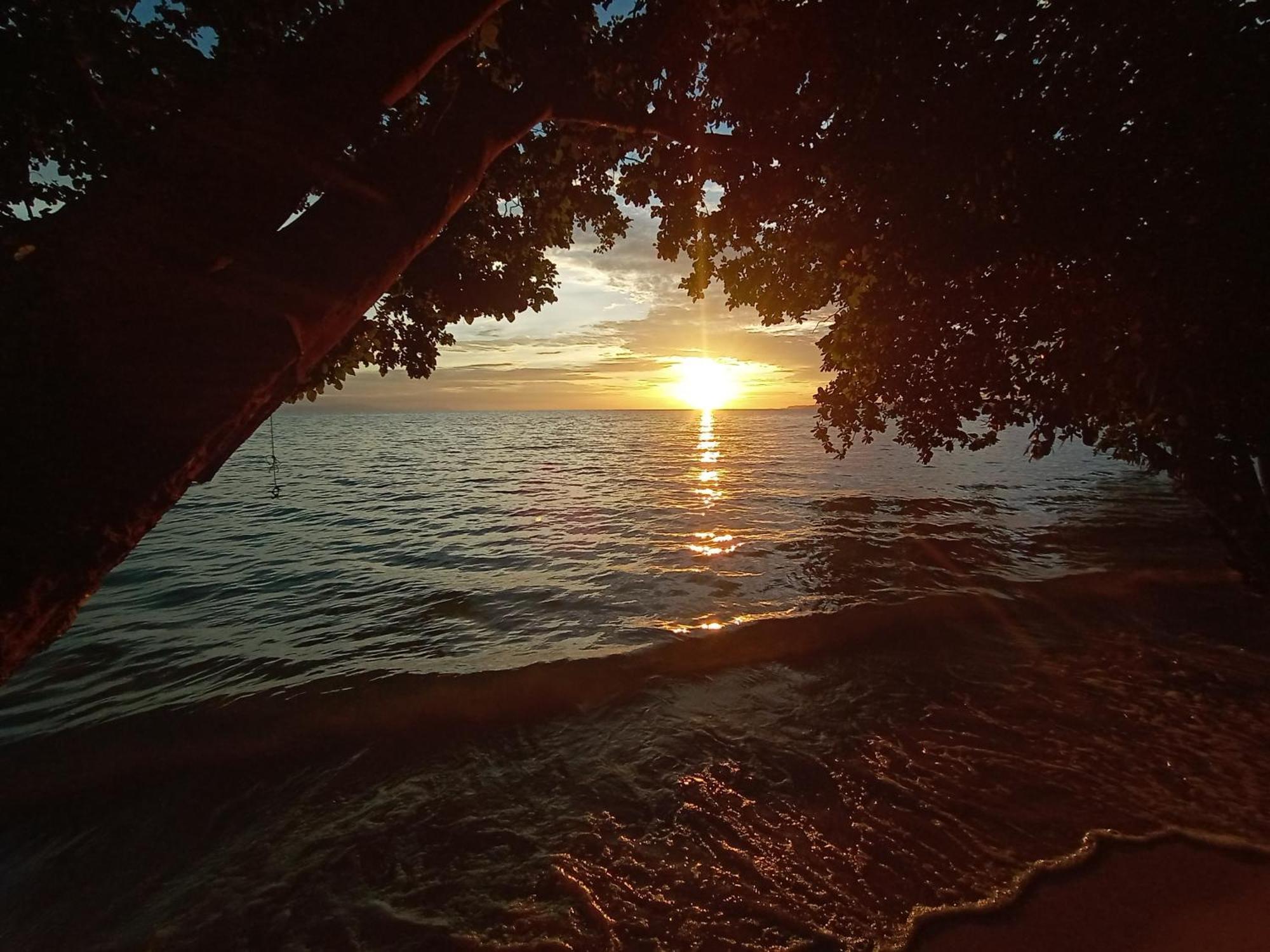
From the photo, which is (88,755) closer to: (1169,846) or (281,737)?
(281,737)

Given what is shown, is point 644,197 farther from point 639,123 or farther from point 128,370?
point 128,370

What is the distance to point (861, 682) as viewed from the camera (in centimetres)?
677

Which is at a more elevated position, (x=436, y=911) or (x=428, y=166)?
(x=428, y=166)

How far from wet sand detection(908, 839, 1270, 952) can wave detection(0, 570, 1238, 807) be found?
12.8 feet

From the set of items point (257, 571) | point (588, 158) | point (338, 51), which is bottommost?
point (257, 571)

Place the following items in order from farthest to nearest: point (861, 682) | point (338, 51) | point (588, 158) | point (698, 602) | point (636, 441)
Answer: point (636, 441) < point (698, 602) < point (588, 158) < point (861, 682) < point (338, 51)

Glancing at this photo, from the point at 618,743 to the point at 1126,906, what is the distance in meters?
4.05

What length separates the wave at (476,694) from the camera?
20.3 feet

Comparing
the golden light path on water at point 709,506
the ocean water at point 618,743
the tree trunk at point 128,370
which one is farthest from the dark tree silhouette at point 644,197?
the golden light path on water at point 709,506

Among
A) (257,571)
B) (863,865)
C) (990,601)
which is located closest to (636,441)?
(257,571)

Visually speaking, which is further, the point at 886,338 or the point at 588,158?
the point at 588,158

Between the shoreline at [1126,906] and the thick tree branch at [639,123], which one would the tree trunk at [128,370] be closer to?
the thick tree branch at [639,123]

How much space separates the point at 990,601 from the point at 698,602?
5.14 m

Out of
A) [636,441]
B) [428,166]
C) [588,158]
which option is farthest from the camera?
[636,441]
